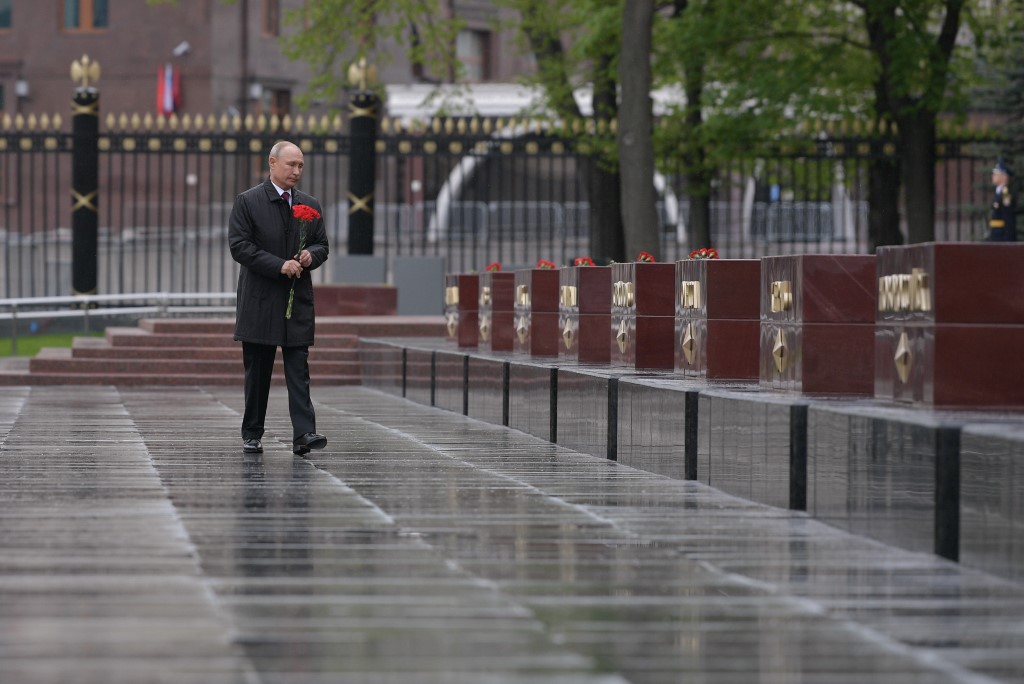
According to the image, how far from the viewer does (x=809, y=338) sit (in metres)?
10.7

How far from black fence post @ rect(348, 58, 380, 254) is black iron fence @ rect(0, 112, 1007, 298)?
491 mm

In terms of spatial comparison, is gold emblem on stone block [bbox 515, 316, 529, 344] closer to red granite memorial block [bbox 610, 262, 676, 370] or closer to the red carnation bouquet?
red granite memorial block [bbox 610, 262, 676, 370]

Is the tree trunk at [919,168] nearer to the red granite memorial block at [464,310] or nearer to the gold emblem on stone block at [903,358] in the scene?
the red granite memorial block at [464,310]

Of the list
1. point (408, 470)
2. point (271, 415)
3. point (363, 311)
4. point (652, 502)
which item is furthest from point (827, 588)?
point (363, 311)

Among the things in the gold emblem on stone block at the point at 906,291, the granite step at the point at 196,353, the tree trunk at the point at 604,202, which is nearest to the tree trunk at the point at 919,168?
the tree trunk at the point at 604,202

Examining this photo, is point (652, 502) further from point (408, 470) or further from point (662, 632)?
point (662, 632)

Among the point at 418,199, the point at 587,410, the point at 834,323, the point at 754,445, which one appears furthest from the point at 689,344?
the point at 418,199

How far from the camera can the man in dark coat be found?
42.0 feet

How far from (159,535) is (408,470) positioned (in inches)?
134

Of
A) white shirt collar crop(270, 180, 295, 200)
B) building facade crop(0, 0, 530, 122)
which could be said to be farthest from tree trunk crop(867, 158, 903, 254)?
building facade crop(0, 0, 530, 122)

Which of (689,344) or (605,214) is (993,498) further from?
(605,214)

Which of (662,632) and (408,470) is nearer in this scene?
(662,632)

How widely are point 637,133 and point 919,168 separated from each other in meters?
5.04

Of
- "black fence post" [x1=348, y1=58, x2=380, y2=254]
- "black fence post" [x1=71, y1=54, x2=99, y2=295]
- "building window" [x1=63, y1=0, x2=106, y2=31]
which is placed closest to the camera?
"black fence post" [x1=348, y1=58, x2=380, y2=254]
